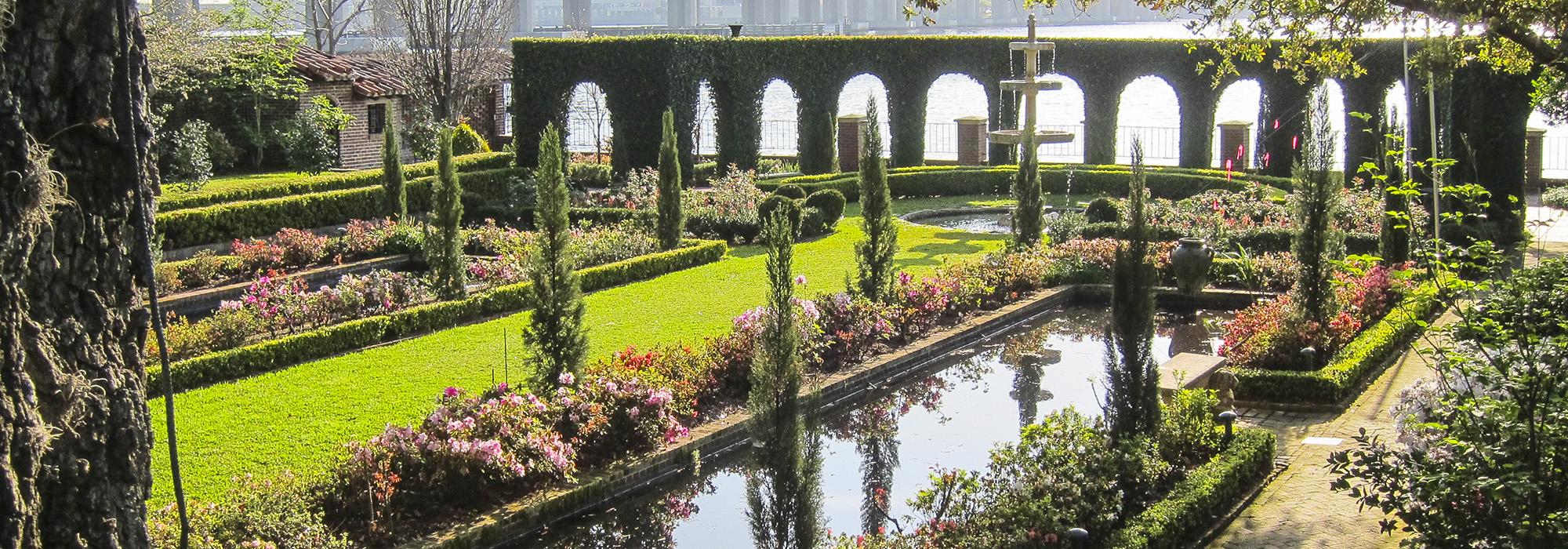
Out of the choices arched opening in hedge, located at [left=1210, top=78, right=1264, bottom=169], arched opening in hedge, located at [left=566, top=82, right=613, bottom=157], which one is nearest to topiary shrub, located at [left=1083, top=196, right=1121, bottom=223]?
arched opening in hedge, located at [left=1210, top=78, right=1264, bottom=169]

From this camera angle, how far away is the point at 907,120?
29094 millimetres

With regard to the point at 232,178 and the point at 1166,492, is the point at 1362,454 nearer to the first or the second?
the point at 1166,492

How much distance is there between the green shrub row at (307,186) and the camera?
18.2m

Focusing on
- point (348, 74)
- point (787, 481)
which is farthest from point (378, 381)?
point (348, 74)

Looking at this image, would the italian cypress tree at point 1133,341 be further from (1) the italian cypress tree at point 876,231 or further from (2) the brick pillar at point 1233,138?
(2) the brick pillar at point 1233,138

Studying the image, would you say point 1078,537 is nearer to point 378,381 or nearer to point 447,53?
point 378,381

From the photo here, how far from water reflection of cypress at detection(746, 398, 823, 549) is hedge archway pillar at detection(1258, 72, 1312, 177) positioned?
20324 mm

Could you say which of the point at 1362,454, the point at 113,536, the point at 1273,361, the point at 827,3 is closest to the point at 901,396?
the point at 1273,361

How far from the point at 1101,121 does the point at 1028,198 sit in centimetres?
1206

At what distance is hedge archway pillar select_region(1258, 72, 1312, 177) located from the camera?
984 inches

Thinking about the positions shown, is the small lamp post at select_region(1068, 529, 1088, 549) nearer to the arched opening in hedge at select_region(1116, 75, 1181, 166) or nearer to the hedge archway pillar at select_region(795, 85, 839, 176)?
the hedge archway pillar at select_region(795, 85, 839, 176)

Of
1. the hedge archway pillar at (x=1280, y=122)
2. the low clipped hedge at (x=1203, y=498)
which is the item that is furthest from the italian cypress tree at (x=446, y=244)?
the hedge archway pillar at (x=1280, y=122)

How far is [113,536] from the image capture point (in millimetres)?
4586

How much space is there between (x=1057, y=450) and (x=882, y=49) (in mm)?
21621
